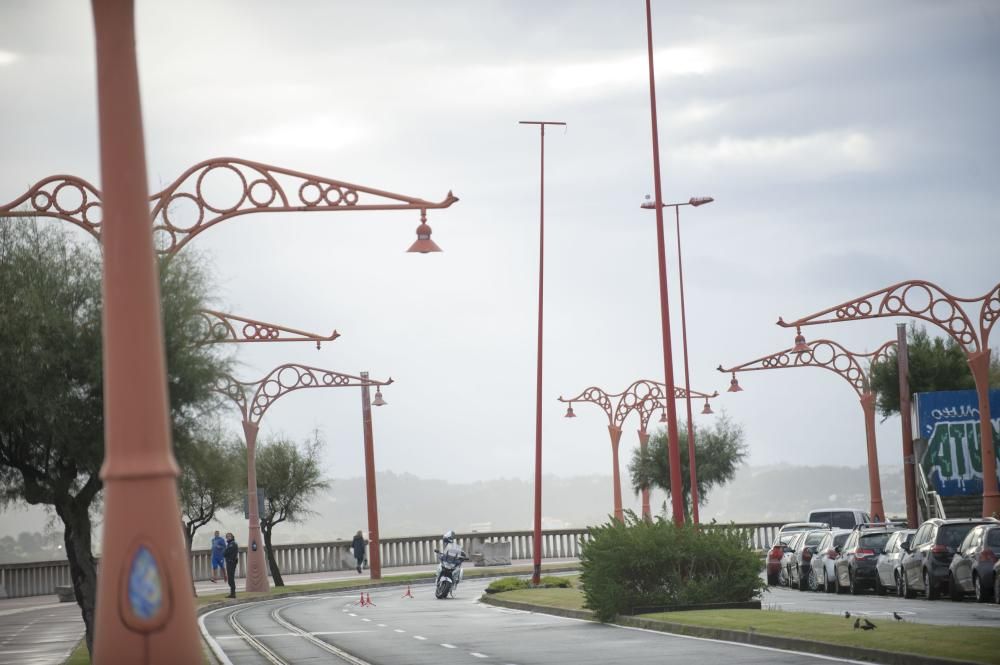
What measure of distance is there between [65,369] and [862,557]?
19197 mm

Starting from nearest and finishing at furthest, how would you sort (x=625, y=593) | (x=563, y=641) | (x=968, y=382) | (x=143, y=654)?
(x=143, y=654), (x=563, y=641), (x=625, y=593), (x=968, y=382)

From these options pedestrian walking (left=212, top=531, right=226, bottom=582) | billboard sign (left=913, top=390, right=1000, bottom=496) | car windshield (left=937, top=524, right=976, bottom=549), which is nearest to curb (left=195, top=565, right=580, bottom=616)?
pedestrian walking (left=212, top=531, right=226, bottom=582)

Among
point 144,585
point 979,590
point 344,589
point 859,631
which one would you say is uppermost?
point 144,585

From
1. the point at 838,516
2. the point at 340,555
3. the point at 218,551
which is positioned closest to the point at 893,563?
the point at 838,516

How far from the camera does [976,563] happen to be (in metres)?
27.1

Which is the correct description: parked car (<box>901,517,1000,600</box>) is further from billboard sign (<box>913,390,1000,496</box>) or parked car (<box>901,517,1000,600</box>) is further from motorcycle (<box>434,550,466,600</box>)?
billboard sign (<box>913,390,1000,496</box>)

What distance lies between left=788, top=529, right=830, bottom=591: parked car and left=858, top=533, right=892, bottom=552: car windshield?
3642mm

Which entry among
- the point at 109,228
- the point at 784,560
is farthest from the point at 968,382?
the point at 109,228

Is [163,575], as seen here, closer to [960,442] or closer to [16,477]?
[16,477]

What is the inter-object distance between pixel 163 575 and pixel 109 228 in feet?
6.65

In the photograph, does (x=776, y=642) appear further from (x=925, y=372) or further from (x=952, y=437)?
(x=925, y=372)

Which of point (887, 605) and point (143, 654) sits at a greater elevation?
point (143, 654)

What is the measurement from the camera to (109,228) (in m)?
9.03

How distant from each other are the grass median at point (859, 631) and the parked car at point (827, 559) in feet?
35.0
